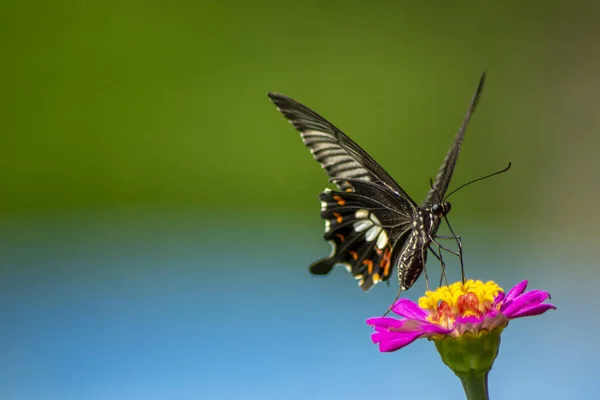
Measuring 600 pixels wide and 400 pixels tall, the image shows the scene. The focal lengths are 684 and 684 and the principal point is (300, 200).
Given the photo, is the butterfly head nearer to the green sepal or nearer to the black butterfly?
the black butterfly

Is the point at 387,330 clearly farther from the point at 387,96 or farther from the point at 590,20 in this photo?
the point at 590,20

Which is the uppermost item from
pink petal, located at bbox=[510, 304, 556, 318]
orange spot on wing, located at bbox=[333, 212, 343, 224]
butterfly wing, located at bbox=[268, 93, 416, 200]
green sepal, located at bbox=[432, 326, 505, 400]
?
butterfly wing, located at bbox=[268, 93, 416, 200]

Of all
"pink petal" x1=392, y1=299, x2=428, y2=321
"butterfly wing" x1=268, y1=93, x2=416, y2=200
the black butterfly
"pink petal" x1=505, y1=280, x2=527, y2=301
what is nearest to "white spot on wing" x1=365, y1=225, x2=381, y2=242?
the black butterfly

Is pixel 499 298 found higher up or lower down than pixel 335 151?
lower down

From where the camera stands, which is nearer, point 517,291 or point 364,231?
point 517,291

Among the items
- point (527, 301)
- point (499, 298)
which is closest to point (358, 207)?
point (499, 298)

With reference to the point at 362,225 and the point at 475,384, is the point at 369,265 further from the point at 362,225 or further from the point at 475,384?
the point at 475,384

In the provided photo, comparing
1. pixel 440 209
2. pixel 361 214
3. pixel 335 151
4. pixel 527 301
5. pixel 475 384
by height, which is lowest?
pixel 475 384
